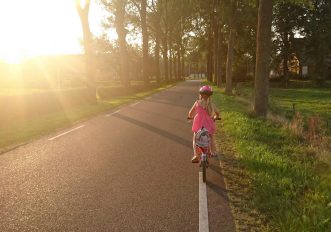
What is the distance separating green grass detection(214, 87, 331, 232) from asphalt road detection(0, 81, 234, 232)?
2.18 ft

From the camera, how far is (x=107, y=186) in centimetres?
749

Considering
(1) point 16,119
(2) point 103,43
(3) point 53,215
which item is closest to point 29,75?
(2) point 103,43

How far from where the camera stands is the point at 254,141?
1154 centimetres

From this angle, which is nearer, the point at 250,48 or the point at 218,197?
the point at 218,197

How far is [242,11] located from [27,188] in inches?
1250

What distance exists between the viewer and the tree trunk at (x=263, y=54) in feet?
55.2

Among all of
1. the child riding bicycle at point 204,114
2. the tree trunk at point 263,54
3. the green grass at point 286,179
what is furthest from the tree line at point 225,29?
the child riding bicycle at point 204,114

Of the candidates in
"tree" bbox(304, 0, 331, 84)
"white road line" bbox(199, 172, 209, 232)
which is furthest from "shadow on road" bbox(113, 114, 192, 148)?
"tree" bbox(304, 0, 331, 84)

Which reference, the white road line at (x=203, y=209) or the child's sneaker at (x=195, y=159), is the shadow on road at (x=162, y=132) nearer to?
the child's sneaker at (x=195, y=159)

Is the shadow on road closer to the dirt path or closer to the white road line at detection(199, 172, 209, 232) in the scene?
the dirt path

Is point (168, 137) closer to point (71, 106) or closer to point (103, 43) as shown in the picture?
point (71, 106)

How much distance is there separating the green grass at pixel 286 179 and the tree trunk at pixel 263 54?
15.9ft

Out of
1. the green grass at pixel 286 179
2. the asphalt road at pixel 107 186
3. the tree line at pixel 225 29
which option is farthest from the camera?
the tree line at pixel 225 29

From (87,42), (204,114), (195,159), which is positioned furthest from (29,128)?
(87,42)
